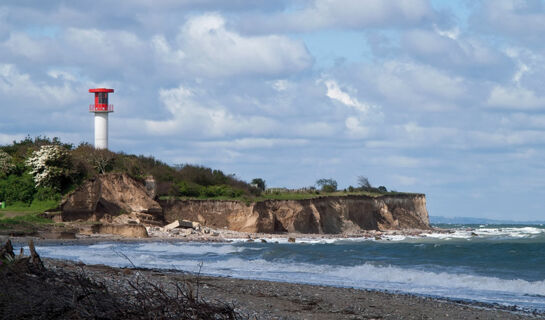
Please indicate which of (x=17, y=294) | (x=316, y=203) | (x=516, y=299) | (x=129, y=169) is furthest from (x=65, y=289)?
(x=316, y=203)

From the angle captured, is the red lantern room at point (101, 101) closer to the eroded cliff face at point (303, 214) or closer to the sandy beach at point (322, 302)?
the eroded cliff face at point (303, 214)

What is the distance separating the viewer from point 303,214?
55500mm

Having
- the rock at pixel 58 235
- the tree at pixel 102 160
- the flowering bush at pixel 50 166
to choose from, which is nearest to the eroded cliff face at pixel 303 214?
the tree at pixel 102 160

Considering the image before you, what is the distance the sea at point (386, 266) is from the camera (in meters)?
17.5

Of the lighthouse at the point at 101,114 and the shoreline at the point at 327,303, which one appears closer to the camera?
the shoreline at the point at 327,303

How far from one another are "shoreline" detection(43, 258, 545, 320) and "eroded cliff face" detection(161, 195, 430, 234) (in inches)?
1305

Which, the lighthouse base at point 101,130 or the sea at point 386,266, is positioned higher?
the lighthouse base at point 101,130

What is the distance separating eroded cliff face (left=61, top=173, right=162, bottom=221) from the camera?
41.4 meters

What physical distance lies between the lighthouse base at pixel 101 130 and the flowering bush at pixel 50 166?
24.5 feet

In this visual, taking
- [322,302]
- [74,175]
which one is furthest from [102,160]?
[322,302]

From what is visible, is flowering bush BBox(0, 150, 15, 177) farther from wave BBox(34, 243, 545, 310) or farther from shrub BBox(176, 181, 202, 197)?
wave BBox(34, 243, 545, 310)

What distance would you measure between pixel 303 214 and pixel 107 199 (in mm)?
17872

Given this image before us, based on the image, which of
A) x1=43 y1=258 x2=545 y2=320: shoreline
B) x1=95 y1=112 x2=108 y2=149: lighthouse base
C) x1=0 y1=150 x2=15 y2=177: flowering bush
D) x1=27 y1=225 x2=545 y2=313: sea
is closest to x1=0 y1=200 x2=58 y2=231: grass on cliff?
x1=0 y1=150 x2=15 y2=177: flowering bush

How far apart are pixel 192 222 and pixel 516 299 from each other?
105 ft
